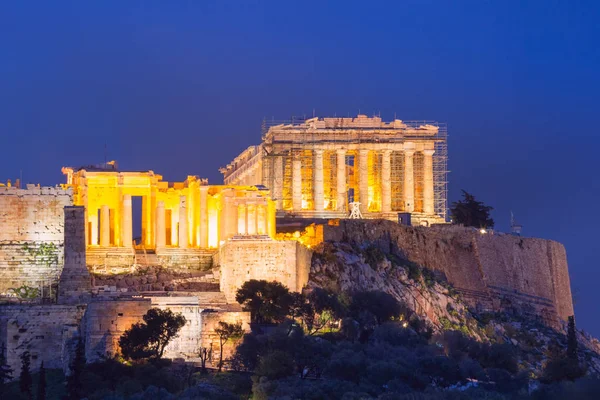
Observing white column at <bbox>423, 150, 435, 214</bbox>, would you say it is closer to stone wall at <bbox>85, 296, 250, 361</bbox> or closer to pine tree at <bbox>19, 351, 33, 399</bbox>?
stone wall at <bbox>85, 296, 250, 361</bbox>

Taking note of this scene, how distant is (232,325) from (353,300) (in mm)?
9881

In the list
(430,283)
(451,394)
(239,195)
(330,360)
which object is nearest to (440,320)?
(430,283)

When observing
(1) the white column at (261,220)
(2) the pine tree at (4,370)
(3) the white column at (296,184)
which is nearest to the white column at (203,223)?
(1) the white column at (261,220)

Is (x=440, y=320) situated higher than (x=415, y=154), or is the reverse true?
(x=415, y=154)

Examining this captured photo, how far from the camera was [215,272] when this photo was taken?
3457 inches

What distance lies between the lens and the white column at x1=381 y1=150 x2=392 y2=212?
356 ft

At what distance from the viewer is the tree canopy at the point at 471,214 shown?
114 metres

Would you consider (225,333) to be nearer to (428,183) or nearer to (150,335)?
(150,335)

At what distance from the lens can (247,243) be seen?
84625 millimetres

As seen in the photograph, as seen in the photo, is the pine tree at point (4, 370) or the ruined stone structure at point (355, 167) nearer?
the pine tree at point (4, 370)

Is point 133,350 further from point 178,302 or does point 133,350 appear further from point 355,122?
point 355,122

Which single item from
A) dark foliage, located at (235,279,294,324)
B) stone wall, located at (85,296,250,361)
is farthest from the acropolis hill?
dark foliage, located at (235,279,294,324)

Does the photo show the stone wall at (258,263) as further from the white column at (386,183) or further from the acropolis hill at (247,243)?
the white column at (386,183)

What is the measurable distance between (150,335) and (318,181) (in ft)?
116
